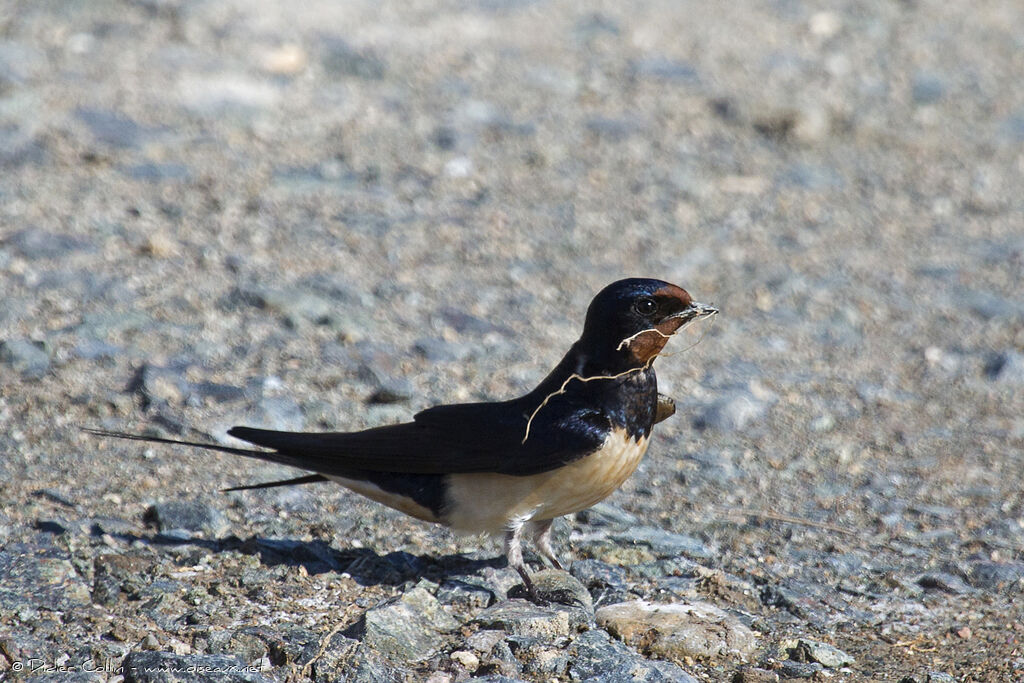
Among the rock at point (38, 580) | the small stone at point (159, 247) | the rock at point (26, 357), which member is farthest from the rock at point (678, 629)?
the small stone at point (159, 247)

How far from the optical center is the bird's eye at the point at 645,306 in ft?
12.8

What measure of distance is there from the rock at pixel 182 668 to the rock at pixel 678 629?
3.49 ft

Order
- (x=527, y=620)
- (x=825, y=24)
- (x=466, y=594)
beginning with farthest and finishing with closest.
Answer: (x=825, y=24), (x=466, y=594), (x=527, y=620)

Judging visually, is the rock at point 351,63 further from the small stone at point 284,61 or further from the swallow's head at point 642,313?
the swallow's head at point 642,313

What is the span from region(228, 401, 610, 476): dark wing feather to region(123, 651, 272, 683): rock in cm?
85

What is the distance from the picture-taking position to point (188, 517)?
165 inches

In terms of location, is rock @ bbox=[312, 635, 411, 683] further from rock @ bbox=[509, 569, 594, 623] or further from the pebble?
rock @ bbox=[509, 569, 594, 623]

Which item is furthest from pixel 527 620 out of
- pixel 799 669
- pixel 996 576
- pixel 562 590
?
pixel 996 576

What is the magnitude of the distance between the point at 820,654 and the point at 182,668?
1.75 m

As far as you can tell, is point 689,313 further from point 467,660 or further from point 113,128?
point 113,128

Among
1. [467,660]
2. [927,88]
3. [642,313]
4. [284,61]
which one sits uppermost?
[927,88]

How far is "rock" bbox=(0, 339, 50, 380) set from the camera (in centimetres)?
498

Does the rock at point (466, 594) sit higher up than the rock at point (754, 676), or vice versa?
the rock at point (754, 676)

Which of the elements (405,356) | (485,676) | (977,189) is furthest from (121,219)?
(977,189)
